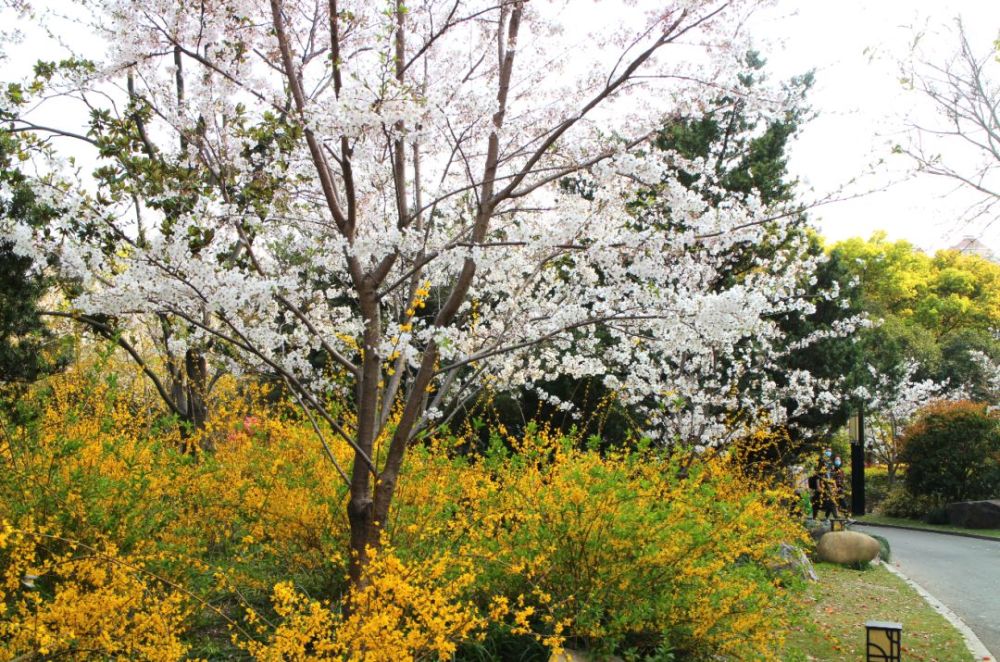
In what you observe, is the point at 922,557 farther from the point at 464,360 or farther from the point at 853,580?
the point at 464,360

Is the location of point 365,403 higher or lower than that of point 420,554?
higher

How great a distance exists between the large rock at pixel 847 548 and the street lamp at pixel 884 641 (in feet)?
21.2

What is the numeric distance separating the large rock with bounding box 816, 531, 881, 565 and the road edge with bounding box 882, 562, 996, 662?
364 millimetres

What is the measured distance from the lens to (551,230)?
5.06 m

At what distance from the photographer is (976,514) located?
17.5 m

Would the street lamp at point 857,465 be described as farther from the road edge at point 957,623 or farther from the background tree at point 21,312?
the background tree at point 21,312

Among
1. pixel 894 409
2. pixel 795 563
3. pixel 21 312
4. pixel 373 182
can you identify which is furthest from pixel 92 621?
pixel 894 409

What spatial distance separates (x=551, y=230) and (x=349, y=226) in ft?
4.19

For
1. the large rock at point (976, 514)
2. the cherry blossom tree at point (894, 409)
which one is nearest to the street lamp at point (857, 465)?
the large rock at point (976, 514)

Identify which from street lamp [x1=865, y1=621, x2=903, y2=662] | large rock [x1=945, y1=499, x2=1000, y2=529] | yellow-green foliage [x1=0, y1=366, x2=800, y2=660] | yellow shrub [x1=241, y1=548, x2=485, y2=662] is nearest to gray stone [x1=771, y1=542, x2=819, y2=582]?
yellow-green foliage [x1=0, y1=366, x2=800, y2=660]

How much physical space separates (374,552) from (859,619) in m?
5.78

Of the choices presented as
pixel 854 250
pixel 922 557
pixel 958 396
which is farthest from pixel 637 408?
pixel 854 250

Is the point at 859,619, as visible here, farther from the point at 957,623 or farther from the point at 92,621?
the point at 92,621

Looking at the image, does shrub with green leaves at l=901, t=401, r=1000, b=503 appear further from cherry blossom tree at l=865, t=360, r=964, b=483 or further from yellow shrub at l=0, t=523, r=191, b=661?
yellow shrub at l=0, t=523, r=191, b=661
